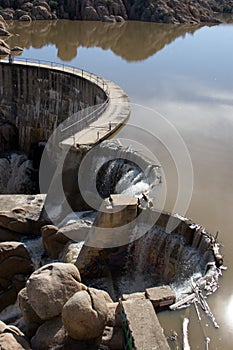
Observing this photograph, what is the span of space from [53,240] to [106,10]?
5715cm

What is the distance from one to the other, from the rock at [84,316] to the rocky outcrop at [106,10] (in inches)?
2282

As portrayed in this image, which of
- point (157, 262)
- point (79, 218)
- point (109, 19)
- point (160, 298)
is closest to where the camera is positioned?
point (160, 298)

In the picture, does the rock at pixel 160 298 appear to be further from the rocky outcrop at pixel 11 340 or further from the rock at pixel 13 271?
the rock at pixel 13 271

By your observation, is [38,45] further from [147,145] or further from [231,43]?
[147,145]

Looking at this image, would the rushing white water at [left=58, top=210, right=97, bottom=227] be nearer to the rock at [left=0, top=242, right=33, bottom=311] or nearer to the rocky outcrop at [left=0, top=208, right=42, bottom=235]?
the rocky outcrop at [left=0, top=208, right=42, bottom=235]

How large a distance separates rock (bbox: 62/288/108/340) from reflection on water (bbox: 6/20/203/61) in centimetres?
3454

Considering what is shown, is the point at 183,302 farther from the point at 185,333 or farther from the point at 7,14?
the point at 7,14

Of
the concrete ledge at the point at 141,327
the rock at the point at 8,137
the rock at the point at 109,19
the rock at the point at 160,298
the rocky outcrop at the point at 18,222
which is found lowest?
the rock at the point at 8,137

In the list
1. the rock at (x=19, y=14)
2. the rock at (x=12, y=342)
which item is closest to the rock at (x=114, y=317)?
the rock at (x=12, y=342)

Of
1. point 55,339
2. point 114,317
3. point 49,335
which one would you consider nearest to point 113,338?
point 114,317

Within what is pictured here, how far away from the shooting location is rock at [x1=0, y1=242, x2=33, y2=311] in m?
15.0

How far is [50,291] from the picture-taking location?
944 cm

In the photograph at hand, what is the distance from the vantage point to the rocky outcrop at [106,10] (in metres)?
61.4

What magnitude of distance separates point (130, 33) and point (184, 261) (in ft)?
157
